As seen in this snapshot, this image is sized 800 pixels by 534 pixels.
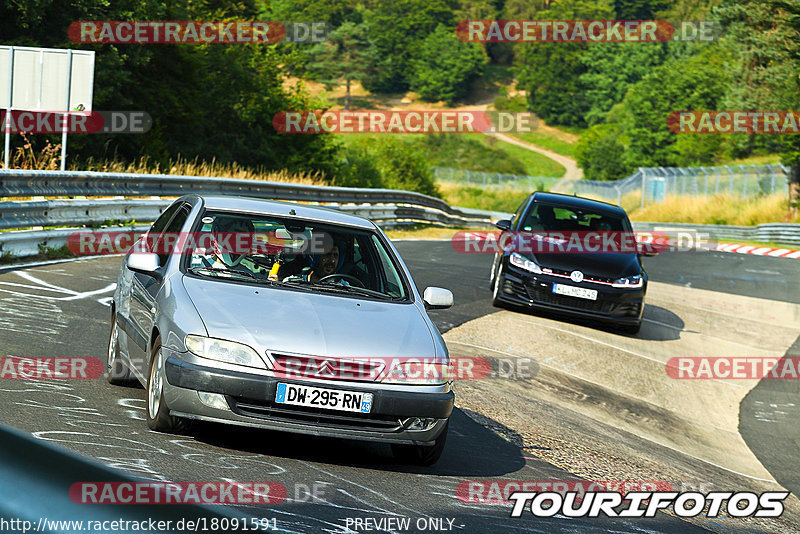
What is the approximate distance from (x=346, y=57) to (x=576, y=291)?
6089 inches

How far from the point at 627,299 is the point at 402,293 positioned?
7.84 m

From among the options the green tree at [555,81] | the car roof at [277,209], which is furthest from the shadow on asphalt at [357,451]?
the green tree at [555,81]

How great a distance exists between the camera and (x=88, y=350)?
8711 millimetres

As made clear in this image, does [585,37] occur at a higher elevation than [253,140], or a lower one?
higher

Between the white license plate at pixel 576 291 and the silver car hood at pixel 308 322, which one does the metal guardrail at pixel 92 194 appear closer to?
the white license plate at pixel 576 291

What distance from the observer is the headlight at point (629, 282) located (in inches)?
558

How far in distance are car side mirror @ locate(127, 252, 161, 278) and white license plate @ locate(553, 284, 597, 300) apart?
820cm

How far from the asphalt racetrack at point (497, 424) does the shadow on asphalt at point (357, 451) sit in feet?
0.07

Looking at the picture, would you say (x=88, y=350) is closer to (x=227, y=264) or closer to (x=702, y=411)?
(x=227, y=264)

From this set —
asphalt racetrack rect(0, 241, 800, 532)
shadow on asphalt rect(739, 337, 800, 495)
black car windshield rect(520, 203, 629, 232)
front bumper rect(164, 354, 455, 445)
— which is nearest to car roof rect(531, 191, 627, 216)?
black car windshield rect(520, 203, 629, 232)

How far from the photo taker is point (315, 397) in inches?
223

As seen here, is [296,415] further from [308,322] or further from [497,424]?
[497,424]

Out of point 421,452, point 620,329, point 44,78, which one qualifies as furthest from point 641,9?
point 421,452

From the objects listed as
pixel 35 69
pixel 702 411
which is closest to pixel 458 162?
pixel 35 69
